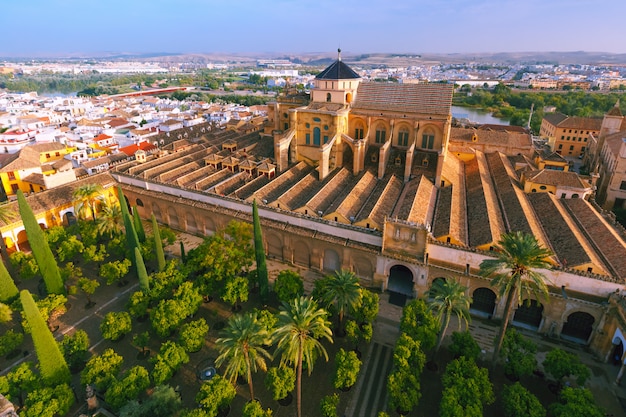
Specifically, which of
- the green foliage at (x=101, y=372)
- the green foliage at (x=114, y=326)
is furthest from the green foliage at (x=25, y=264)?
the green foliage at (x=101, y=372)

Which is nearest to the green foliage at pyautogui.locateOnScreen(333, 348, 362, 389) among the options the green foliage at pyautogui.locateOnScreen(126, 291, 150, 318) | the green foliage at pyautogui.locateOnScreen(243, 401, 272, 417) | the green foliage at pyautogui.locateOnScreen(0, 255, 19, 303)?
the green foliage at pyautogui.locateOnScreen(243, 401, 272, 417)

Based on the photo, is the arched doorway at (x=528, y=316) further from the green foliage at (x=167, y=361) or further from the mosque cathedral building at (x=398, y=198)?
the green foliage at (x=167, y=361)

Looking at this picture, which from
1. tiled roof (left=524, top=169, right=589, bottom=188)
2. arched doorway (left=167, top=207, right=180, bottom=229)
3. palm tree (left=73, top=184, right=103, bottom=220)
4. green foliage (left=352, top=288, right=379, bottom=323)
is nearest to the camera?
green foliage (left=352, top=288, right=379, bottom=323)

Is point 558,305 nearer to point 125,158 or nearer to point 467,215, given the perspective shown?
point 467,215

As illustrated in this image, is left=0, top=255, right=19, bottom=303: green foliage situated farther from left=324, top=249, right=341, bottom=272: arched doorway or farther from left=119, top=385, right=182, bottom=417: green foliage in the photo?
left=324, top=249, right=341, bottom=272: arched doorway

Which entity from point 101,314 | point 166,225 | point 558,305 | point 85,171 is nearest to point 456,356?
point 558,305

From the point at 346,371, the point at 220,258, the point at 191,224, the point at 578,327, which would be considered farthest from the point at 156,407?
the point at 578,327
